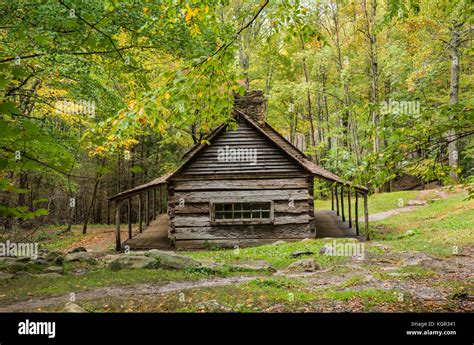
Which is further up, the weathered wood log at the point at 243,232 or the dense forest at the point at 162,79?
the dense forest at the point at 162,79

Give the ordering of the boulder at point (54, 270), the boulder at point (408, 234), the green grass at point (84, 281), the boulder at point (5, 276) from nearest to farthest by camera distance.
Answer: the green grass at point (84, 281), the boulder at point (5, 276), the boulder at point (54, 270), the boulder at point (408, 234)

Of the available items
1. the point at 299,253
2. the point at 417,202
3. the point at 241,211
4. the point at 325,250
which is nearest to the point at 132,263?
the point at 299,253

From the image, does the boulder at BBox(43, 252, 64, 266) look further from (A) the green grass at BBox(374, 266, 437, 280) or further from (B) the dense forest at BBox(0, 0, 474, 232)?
(A) the green grass at BBox(374, 266, 437, 280)

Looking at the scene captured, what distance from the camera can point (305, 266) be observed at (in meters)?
12.2

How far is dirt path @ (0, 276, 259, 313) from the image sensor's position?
7654mm

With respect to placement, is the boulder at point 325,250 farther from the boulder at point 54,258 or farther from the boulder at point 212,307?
the boulder at point 54,258

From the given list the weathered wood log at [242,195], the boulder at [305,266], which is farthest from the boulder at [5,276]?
the weathered wood log at [242,195]

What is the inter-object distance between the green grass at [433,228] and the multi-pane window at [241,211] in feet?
19.0

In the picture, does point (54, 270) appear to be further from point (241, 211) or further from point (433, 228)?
point (433, 228)

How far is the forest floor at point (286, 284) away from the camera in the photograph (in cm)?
729
